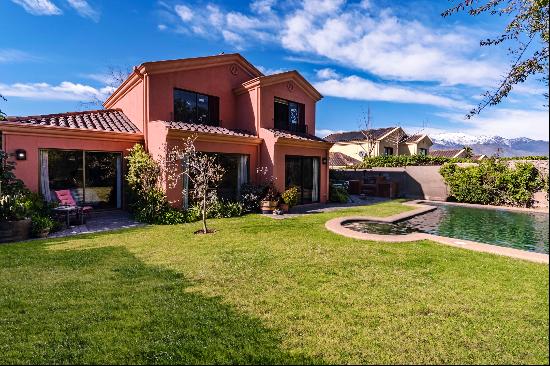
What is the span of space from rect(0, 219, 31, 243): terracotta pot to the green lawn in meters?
0.78

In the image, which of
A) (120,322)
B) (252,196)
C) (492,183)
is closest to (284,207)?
(252,196)

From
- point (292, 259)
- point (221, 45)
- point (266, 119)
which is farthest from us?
point (221, 45)

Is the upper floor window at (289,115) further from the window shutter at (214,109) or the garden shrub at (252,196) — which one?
the garden shrub at (252,196)

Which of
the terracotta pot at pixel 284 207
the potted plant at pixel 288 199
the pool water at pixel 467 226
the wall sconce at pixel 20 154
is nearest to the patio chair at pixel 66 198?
the wall sconce at pixel 20 154

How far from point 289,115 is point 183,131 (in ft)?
27.2

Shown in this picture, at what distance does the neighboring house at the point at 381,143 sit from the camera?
153 ft

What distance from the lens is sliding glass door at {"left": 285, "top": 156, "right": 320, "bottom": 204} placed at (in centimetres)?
1783

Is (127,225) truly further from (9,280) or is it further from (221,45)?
(221,45)

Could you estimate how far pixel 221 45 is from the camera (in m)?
19.2

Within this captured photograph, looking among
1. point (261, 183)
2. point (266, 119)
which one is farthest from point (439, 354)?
point (266, 119)

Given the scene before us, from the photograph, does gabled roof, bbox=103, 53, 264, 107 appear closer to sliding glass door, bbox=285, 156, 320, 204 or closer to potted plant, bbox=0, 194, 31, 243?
sliding glass door, bbox=285, 156, 320, 204

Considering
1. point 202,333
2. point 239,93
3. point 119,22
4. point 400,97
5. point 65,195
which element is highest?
point 119,22

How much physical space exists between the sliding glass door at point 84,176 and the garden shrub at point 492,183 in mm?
20294

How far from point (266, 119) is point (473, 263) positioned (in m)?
13.3
